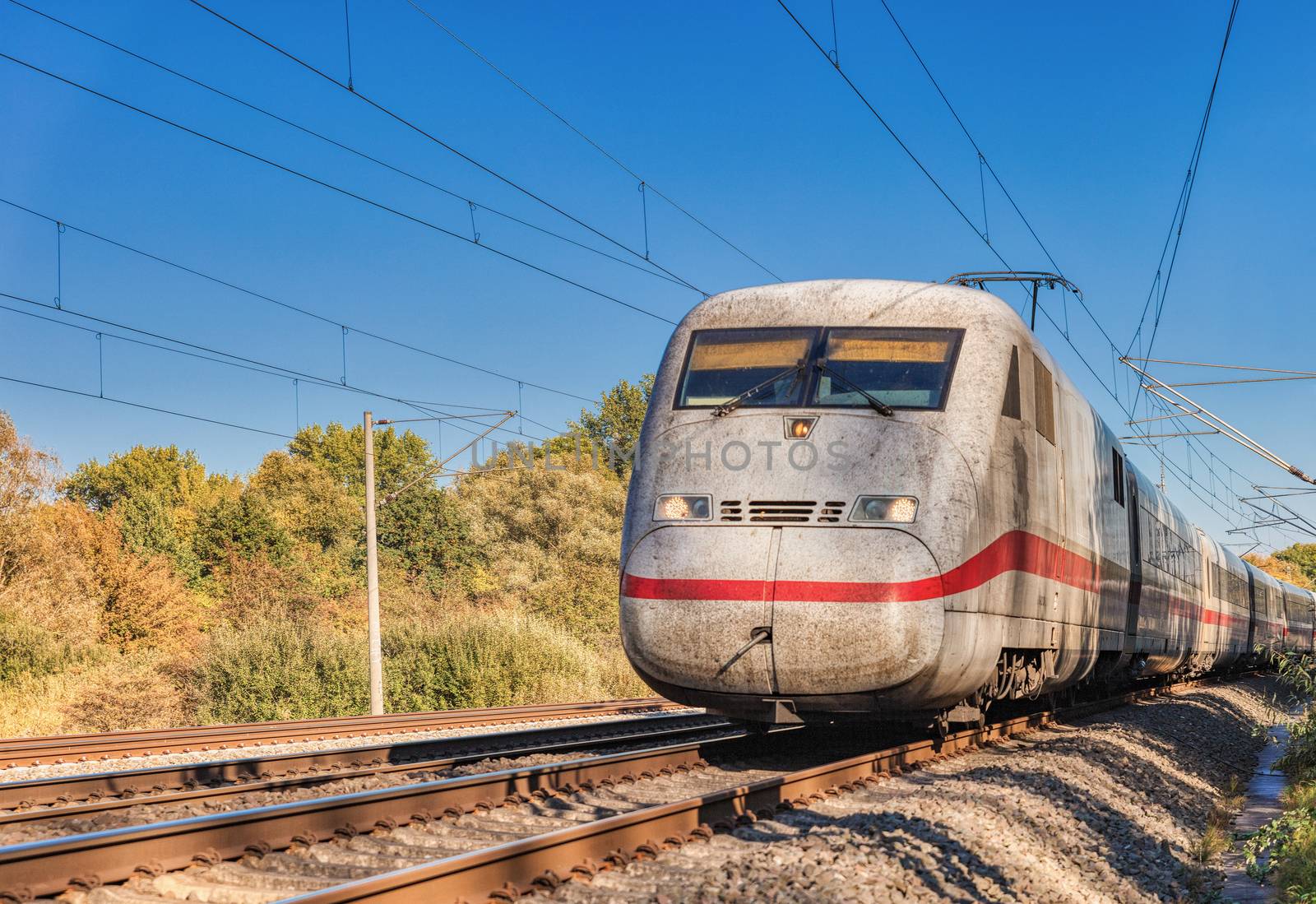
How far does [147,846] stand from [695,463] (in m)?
5.07

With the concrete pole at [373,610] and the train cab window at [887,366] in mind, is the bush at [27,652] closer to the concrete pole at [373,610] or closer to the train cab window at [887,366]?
the concrete pole at [373,610]

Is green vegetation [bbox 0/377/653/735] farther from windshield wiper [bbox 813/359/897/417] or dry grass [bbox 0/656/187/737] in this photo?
windshield wiper [bbox 813/359/897/417]

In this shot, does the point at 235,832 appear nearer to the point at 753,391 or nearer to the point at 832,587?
the point at 832,587

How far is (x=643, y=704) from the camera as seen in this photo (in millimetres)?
21375

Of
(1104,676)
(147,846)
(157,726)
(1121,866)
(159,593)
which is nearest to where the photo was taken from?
(147,846)

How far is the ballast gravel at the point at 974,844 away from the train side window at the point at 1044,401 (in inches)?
119

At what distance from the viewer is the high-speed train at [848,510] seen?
9000 millimetres

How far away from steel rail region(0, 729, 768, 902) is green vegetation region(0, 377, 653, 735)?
17.4 metres

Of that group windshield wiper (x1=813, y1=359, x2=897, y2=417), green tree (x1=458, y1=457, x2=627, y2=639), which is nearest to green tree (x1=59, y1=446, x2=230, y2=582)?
green tree (x1=458, y1=457, x2=627, y2=639)

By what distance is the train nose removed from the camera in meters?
8.91

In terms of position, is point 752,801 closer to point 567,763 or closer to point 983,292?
point 567,763

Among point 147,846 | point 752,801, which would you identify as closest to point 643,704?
point 752,801

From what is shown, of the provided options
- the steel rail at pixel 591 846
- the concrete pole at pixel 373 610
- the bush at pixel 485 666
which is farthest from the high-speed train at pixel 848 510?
the bush at pixel 485 666

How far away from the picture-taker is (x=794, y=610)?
29.4 feet
